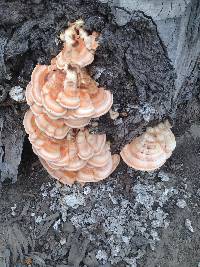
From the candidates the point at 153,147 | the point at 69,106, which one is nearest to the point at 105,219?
the point at 153,147

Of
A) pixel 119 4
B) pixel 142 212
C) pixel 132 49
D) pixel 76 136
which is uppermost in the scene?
pixel 119 4

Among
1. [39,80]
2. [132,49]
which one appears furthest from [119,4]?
[39,80]

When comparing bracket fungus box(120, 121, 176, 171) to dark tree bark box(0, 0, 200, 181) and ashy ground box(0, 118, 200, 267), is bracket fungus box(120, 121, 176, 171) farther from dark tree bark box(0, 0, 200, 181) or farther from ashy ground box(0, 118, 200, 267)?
ashy ground box(0, 118, 200, 267)

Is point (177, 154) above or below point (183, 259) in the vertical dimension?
above

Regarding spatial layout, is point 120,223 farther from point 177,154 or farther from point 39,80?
point 39,80

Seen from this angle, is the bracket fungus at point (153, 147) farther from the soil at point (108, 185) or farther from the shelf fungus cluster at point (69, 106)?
the shelf fungus cluster at point (69, 106)

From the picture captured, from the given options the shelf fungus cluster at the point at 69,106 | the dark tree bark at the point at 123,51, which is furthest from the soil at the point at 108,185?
the shelf fungus cluster at the point at 69,106
